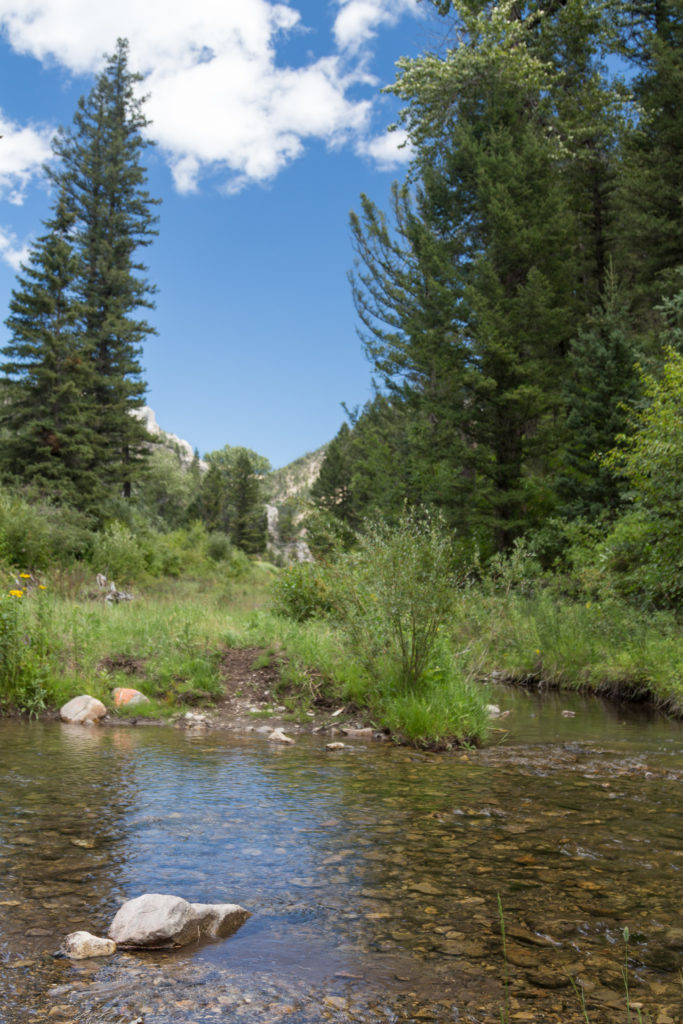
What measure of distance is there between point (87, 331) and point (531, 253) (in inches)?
904

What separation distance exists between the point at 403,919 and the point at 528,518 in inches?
818

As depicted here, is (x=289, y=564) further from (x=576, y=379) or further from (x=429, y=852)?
(x=576, y=379)

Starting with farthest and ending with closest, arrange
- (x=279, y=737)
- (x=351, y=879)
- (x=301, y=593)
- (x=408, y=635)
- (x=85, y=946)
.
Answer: (x=301, y=593)
(x=408, y=635)
(x=279, y=737)
(x=351, y=879)
(x=85, y=946)

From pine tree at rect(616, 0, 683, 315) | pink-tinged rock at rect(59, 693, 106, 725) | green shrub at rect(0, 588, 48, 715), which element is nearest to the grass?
green shrub at rect(0, 588, 48, 715)

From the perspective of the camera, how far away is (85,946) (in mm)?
3008

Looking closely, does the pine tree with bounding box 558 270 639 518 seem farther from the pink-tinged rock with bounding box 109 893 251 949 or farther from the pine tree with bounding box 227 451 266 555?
the pine tree with bounding box 227 451 266 555

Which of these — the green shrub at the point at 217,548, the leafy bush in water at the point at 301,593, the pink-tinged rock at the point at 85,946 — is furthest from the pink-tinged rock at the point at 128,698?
the green shrub at the point at 217,548

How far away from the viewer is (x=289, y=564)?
14375 millimetres

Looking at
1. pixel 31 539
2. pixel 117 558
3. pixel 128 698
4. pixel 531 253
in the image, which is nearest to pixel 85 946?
pixel 128 698

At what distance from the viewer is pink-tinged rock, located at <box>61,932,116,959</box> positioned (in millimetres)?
2990

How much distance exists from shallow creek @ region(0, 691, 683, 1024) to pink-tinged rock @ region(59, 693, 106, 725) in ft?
5.41

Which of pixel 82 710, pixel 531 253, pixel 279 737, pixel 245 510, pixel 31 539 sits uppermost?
pixel 531 253

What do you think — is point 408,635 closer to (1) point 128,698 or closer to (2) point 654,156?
(1) point 128,698

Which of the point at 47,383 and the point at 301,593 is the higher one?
the point at 47,383
